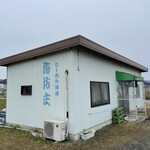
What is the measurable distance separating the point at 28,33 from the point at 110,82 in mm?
7920

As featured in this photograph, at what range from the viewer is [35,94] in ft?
16.8

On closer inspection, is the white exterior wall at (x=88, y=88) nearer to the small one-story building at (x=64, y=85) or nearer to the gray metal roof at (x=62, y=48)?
the small one-story building at (x=64, y=85)

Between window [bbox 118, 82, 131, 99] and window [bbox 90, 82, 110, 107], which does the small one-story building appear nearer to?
window [bbox 90, 82, 110, 107]

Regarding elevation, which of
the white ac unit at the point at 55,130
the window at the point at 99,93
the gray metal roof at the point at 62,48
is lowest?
the white ac unit at the point at 55,130

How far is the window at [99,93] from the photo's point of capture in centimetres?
503

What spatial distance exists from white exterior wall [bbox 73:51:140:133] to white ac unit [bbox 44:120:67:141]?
36 centimetres

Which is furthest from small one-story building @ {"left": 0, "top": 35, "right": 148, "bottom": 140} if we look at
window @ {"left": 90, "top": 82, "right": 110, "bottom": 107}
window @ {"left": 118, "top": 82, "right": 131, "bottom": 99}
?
window @ {"left": 118, "top": 82, "right": 131, "bottom": 99}

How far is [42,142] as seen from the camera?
3924 millimetres

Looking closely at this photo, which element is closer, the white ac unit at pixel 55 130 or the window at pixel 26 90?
the white ac unit at pixel 55 130

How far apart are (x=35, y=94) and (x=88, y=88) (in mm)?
2007

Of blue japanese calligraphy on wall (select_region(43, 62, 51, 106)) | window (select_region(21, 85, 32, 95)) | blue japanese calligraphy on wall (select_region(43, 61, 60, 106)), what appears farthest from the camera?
window (select_region(21, 85, 32, 95))

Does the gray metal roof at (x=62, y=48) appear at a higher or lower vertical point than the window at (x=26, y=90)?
higher

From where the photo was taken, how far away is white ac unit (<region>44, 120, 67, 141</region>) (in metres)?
3.83

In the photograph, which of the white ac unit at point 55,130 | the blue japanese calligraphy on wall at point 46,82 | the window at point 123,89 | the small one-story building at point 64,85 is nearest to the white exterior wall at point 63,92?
the small one-story building at point 64,85
